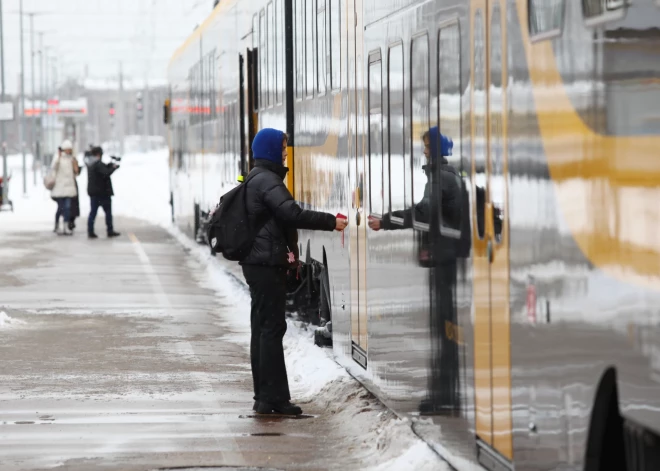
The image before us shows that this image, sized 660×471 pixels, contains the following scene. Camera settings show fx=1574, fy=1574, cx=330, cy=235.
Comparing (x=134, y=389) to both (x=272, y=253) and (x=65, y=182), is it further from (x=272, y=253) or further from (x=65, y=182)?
(x=65, y=182)

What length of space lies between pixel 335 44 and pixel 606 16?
6.43 metres

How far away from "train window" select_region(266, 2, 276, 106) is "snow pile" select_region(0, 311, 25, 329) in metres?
3.20

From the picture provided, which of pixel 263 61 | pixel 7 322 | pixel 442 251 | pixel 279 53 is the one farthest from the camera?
pixel 263 61

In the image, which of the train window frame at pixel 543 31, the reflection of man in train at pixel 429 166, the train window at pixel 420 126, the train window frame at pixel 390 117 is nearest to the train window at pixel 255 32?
the train window frame at pixel 390 117

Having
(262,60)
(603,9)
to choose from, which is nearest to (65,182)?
(262,60)

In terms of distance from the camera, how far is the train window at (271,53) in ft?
48.2

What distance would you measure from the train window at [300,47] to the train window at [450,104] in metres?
5.81

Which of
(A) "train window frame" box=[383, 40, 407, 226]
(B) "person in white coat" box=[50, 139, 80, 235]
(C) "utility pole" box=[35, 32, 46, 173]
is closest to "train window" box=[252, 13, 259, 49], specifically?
(A) "train window frame" box=[383, 40, 407, 226]

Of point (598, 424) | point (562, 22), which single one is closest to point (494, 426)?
point (598, 424)

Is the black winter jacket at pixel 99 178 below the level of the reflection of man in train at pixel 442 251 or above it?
above

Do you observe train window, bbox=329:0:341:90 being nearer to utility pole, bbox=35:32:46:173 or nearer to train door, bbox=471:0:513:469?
train door, bbox=471:0:513:469

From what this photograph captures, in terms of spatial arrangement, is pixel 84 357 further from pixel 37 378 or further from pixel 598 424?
pixel 598 424

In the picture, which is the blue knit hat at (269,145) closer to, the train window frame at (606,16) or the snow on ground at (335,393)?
the snow on ground at (335,393)

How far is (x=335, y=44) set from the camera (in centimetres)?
1089
